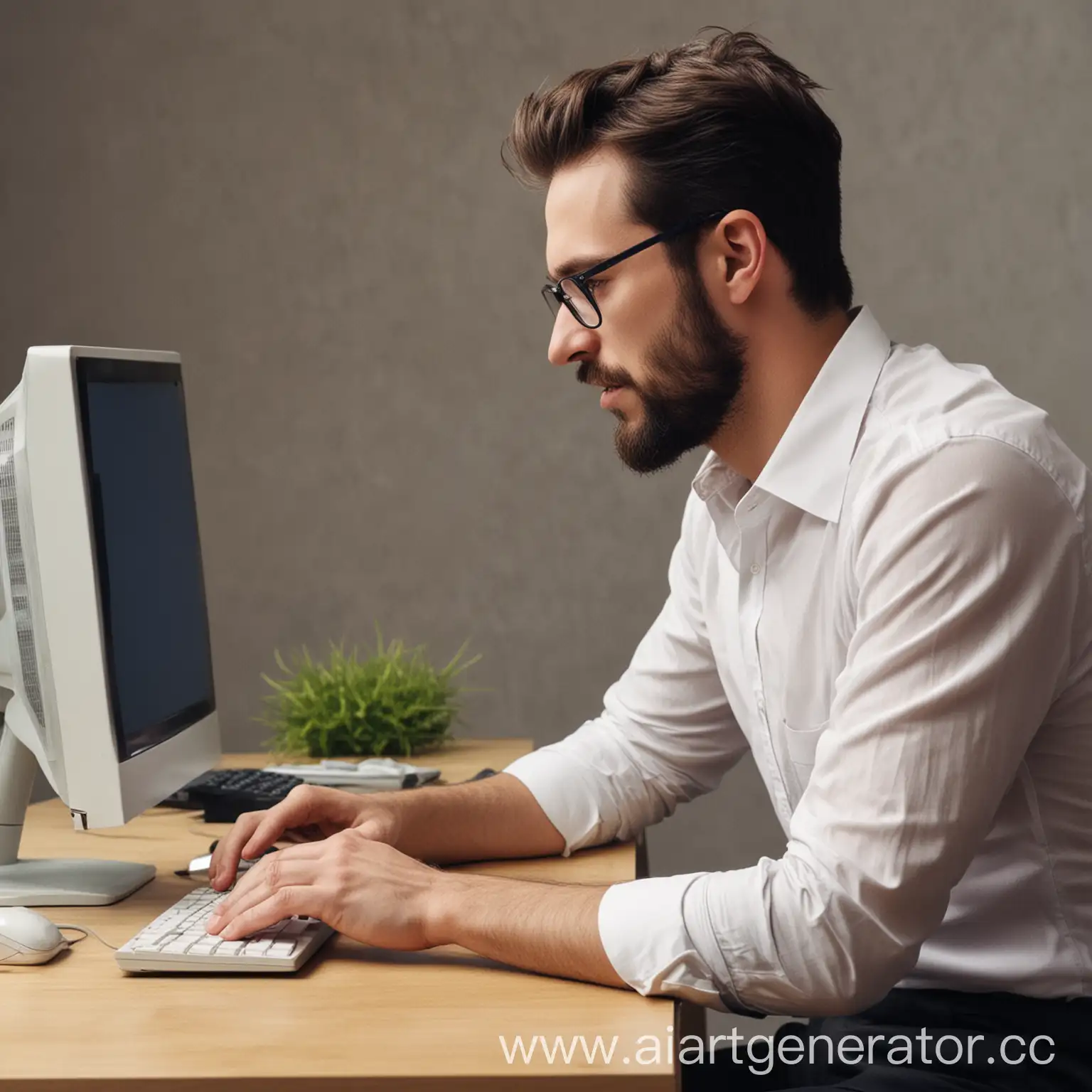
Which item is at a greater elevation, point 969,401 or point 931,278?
point 931,278

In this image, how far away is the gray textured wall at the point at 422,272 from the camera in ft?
10.6

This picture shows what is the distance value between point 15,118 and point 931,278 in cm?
225

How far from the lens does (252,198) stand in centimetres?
330

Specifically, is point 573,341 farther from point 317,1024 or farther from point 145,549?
point 317,1024

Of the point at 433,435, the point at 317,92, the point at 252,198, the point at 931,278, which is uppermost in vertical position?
the point at 317,92

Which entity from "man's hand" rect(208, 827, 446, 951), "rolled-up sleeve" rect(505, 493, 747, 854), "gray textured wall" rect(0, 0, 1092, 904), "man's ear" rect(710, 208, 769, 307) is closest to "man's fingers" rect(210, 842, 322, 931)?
"man's hand" rect(208, 827, 446, 951)

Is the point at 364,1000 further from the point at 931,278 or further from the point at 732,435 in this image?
the point at 931,278

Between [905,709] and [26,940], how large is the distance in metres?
0.72

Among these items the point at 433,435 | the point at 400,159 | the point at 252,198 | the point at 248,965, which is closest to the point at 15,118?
the point at 252,198

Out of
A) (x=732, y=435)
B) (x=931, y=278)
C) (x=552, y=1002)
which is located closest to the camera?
(x=552, y=1002)

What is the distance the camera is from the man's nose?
4.54 ft

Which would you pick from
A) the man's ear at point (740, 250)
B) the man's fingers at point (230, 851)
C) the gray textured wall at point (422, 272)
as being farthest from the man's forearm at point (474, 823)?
the gray textured wall at point (422, 272)

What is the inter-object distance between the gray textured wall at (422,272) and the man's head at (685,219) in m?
1.90

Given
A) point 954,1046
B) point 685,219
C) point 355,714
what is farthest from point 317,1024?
point 355,714
